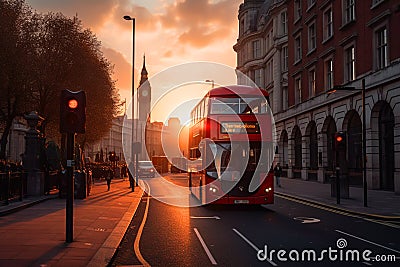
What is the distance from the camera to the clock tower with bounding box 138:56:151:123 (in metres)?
132

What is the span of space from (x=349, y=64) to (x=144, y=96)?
367 feet

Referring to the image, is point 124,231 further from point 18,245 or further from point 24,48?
point 24,48

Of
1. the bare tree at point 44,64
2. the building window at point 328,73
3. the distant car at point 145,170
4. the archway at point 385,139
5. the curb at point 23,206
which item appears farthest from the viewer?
the distant car at point 145,170

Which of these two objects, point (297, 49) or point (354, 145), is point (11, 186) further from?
point (297, 49)

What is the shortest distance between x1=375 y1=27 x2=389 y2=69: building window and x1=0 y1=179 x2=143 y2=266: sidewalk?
17.2 meters

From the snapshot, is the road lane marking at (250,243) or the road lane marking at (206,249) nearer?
the road lane marking at (250,243)

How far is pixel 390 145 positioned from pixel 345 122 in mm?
5710

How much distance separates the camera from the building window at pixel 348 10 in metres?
31.2

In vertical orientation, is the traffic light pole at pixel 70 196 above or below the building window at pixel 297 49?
below

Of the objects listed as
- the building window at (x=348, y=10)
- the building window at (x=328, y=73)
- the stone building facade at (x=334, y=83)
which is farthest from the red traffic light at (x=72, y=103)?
the building window at (x=328, y=73)

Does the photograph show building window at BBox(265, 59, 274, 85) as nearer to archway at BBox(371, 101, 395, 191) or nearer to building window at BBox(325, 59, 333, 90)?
building window at BBox(325, 59, 333, 90)

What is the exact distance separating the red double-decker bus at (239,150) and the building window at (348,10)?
54.1ft

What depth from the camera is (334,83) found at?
Result: 34.2 metres

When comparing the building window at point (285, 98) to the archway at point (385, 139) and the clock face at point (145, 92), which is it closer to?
the archway at point (385, 139)
